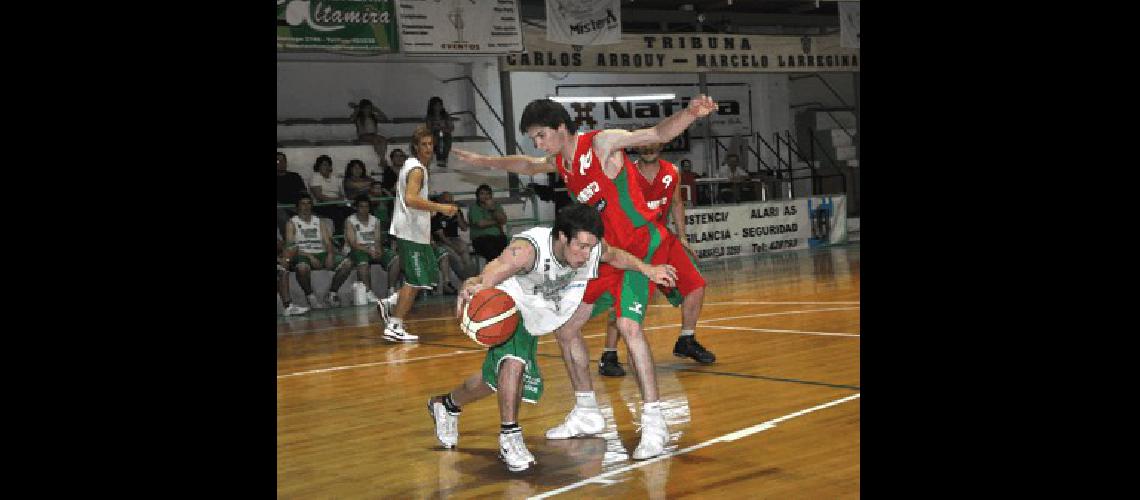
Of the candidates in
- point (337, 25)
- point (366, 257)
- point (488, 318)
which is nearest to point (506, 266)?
point (488, 318)

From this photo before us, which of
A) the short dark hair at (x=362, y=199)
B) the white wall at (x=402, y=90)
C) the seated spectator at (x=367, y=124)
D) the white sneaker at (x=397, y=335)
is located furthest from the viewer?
the white wall at (x=402, y=90)

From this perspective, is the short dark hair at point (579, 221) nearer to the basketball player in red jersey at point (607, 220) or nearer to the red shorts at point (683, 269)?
the basketball player in red jersey at point (607, 220)

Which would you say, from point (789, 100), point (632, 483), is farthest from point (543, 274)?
point (789, 100)

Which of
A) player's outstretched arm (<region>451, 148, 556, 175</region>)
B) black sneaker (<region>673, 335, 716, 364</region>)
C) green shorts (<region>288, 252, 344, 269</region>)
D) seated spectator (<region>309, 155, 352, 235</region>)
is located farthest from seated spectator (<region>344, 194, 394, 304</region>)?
player's outstretched arm (<region>451, 148, 556, 175</region>)

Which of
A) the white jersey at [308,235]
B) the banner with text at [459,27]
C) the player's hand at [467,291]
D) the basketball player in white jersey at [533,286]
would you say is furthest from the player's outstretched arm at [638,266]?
the banner with text at [459,27]

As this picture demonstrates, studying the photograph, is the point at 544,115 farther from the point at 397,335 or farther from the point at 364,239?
the point at 364,239

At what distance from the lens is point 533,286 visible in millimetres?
4387

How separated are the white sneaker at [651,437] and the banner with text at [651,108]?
55.5 feet

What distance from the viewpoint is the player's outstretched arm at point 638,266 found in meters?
4.33

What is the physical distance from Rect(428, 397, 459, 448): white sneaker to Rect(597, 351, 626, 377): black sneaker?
75.2 inches

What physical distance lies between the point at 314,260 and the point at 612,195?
8.12 m
